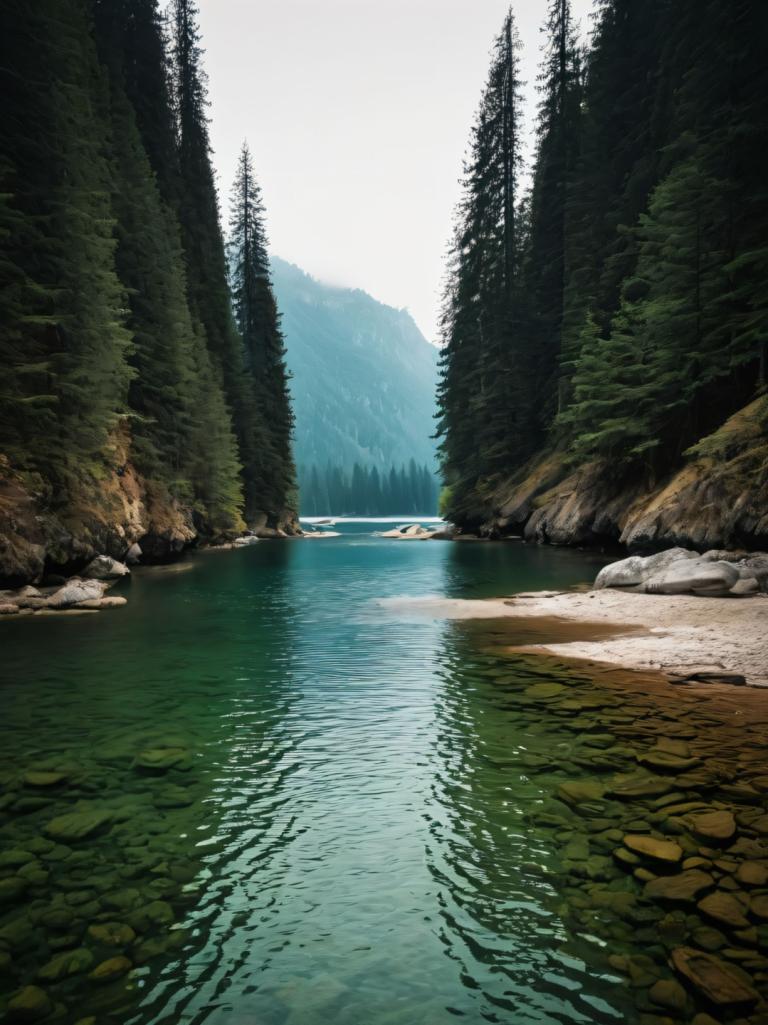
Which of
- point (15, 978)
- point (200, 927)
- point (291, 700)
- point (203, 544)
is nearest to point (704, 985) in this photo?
point (200, 927)

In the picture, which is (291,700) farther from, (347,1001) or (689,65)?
(689,65)

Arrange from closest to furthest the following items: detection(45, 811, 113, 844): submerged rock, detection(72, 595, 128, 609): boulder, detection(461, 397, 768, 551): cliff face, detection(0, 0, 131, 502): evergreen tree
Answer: detection(45, 811, 113, 844): submerged rock, detection(72, 595, 128, 609): boulder, detection(461, 397, 768, 551): cliff face, detection(0, 0, 131, 502): evergreen tree

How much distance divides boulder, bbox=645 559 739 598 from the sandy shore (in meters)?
0.49

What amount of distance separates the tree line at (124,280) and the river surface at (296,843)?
1164cm

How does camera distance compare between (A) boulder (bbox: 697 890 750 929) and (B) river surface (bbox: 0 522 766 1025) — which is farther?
(A) boulder (bbox: 697 890 750 929)

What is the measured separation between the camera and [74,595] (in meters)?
19.4

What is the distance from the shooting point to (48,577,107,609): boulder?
62.0ft

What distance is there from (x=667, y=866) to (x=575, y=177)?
47.6 m

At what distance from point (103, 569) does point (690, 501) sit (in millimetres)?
20493

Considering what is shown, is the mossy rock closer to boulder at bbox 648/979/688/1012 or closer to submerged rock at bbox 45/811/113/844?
submerged rock at bbox 45/811/113/844

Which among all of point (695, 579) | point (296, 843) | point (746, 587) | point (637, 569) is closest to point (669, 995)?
point (296, 843)

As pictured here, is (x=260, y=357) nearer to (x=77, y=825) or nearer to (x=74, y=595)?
(x=74, y=595)


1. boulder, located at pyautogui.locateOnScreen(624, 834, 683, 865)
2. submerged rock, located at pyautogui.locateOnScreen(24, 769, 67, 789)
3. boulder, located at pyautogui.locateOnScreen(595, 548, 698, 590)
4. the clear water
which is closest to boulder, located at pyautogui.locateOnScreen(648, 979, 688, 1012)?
the clear water

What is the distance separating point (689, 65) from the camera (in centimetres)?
3250
